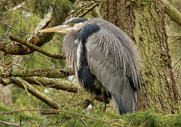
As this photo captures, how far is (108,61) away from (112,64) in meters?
0.07

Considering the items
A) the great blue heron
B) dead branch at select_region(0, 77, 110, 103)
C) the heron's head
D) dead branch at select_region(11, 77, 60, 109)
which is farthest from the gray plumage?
dead branch at select_region(11, 77, 60, 109)

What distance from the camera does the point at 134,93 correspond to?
13.0ft

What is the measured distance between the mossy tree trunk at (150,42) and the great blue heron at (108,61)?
0.22 m

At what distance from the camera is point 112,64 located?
405 centimetres

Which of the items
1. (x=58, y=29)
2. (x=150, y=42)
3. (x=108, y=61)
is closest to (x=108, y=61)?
(x=108, y=61)

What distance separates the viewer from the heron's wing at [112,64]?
3.98m

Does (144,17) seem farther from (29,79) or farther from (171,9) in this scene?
(29,79)

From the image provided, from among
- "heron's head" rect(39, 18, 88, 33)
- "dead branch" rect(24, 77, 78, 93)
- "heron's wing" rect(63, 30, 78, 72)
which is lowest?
"dead branch" rect(24, 77, 78, 93)

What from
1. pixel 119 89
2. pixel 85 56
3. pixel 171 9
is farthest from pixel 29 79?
pixel 171 9

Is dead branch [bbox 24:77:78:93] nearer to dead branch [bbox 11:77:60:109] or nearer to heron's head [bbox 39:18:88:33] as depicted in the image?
dead branch [bbox 11:77:60:109]

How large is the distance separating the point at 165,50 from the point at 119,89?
2.85 ft

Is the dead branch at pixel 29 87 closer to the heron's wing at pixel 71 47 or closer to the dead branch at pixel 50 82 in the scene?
the dead branch at pixel 50 82

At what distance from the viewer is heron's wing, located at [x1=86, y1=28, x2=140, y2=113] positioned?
3.98 meters

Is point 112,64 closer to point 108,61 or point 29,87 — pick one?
point 108,61
